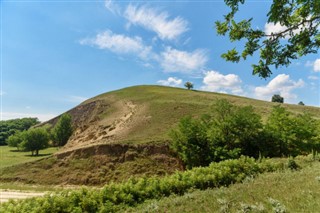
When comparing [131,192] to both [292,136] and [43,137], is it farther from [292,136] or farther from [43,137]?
[43,137]

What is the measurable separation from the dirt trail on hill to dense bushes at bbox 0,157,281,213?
2373 centimetres

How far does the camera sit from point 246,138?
86.9 ft

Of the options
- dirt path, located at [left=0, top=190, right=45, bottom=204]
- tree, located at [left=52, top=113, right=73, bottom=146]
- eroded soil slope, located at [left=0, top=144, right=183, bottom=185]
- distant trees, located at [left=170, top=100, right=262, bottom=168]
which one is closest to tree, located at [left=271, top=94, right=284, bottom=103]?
distant trees, located at [left=170, top=100, right=262, bottom=168]

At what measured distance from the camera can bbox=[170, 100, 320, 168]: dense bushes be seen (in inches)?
1014

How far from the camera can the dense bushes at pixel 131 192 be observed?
30.4 feet

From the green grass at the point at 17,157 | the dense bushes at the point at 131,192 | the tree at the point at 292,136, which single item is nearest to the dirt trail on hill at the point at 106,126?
the green grass at the point at 17,157

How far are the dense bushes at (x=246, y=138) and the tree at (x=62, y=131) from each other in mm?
42674

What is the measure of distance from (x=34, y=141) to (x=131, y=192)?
53.4 meters

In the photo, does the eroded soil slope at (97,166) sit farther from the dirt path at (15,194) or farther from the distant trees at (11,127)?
the distant trees at (11,127)

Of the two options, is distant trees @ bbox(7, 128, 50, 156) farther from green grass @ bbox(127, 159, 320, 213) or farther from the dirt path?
green grass @ bbox(127, 159, 320, 213)

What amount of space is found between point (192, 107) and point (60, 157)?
1112 inches

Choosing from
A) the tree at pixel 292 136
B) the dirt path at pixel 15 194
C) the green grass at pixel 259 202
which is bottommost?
the dirt path at pixel 15 194

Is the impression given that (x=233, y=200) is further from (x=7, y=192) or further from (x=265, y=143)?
(x=7, y=192)

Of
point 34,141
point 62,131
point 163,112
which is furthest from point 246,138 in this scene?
point 34,141
